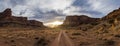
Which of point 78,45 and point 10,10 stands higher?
point 10,10

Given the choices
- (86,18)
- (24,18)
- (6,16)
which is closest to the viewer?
(6,16)

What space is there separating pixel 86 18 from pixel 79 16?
869 cm

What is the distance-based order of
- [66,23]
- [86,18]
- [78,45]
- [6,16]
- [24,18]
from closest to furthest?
[78,45] → [6,16] → [24,18] → [86,18] → [66,23]

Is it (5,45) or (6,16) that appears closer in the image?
(5,45)

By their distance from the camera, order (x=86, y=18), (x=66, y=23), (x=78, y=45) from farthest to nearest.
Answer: (x=66, y=23) → (x=86, y=18) → (x=78, y=45)

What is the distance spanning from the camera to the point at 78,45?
1627cm

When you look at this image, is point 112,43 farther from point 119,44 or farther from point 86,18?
point 86,18

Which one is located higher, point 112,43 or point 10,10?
point 10,10

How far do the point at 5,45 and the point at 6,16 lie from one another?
357ft

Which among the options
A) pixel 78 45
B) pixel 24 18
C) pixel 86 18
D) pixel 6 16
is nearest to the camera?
pixel 78 45

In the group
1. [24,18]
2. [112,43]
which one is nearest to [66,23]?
[24,18]

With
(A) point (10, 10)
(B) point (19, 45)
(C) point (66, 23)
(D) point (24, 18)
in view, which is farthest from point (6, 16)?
(B) point (19, 45)

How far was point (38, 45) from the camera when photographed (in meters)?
16.9

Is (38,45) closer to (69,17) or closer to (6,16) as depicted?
(6,16)
